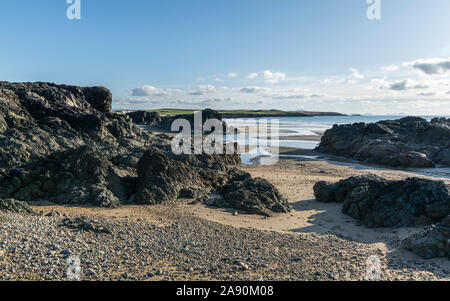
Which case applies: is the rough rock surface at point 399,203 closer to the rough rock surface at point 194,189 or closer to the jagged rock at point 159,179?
the rough rock surface at point 194,189

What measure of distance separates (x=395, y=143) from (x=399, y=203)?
2827 cm

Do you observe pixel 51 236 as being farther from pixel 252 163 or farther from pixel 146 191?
pixel 252 163

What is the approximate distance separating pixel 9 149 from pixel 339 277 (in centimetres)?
1633

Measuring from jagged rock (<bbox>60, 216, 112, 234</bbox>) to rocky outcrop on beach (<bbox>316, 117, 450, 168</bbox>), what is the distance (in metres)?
31.9

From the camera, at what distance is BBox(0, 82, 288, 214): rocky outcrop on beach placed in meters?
14.4

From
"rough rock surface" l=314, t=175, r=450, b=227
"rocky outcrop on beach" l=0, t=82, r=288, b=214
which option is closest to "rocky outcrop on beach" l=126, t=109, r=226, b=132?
"rocky outcrop on beach" l=0, t=82, r=288, b=214

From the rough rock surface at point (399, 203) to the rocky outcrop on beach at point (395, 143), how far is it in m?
21.6

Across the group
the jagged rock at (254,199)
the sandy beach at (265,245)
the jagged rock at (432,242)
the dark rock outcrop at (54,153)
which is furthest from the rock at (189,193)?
the jagged rock at (432,242)

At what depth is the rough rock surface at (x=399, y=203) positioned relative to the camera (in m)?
12.6
